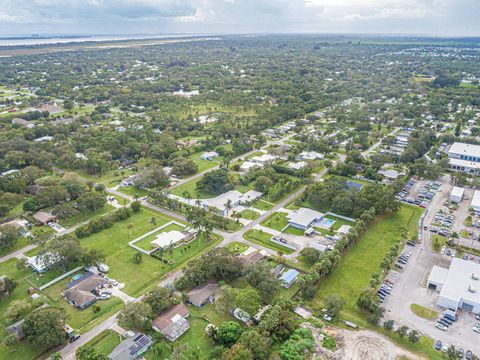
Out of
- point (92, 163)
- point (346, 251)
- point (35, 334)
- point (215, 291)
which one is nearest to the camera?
point (35, 334)

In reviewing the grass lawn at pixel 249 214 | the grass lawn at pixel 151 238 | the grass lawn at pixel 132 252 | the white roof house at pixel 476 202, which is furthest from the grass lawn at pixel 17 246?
the white roof house at pixel 476 202

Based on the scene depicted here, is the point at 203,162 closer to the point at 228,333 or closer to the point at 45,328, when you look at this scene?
the point at 228,333

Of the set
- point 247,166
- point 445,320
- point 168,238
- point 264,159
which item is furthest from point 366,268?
point 264,159

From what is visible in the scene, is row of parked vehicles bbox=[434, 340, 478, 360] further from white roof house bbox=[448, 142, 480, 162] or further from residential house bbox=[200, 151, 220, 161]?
white roof house bbox=[448, 142, 480, 162]

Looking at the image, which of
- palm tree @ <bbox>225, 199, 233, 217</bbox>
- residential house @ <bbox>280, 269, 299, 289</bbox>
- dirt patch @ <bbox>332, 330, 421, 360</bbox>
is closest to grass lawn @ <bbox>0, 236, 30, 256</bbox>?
palm tree @ <bbox>225, 199, 233, 217</bbox>

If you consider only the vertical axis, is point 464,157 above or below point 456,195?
above

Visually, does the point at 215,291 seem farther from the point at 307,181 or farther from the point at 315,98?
the point at 315,98

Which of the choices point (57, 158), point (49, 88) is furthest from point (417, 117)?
point (49, 88)
